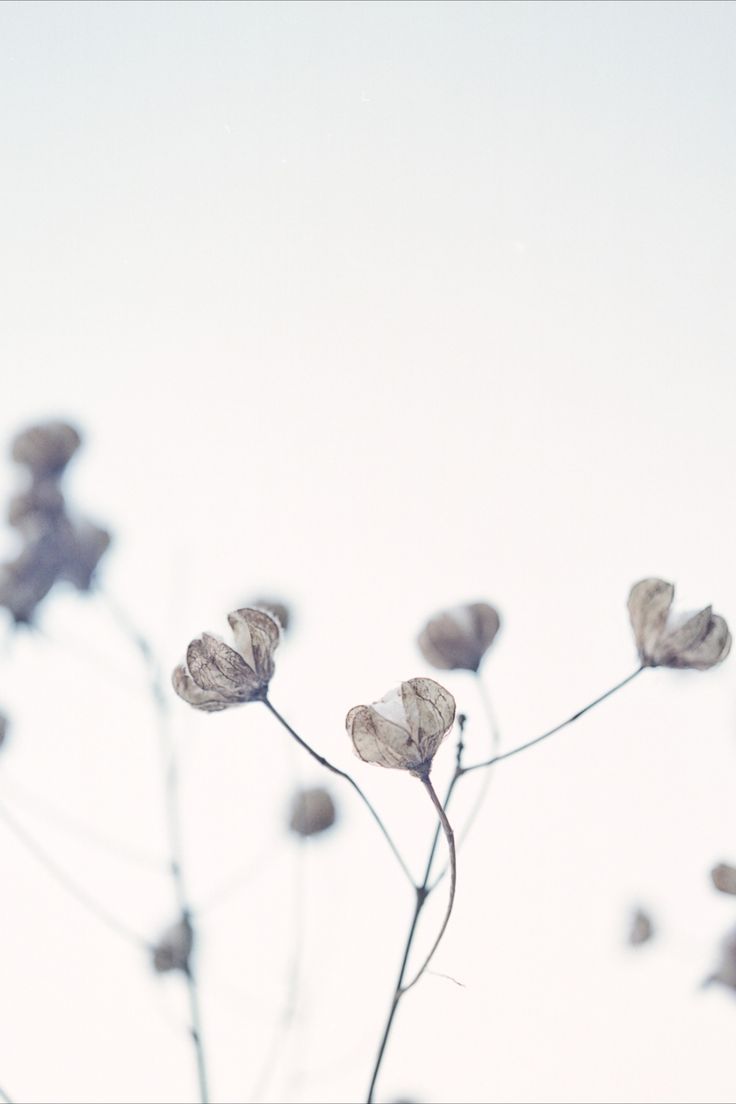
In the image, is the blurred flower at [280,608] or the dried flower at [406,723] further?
the blurred flower at [280,608]

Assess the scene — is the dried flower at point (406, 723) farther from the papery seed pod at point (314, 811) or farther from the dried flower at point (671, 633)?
the papery seed pod at point (314, 811)

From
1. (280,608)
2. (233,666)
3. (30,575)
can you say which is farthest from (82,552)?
(233,666)

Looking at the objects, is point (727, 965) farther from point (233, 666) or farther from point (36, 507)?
point (36, 507)

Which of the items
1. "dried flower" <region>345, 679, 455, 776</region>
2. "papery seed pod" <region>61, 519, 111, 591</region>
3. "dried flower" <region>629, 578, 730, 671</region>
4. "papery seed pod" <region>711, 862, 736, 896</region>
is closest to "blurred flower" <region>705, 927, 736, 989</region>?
"papery seed pod" <region>711, 862, 736, 896</region>

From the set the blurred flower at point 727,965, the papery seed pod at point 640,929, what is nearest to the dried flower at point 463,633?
the blurred flower at point 727,965

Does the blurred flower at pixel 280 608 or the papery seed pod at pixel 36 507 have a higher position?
the blurred flower at pixel 280 608
